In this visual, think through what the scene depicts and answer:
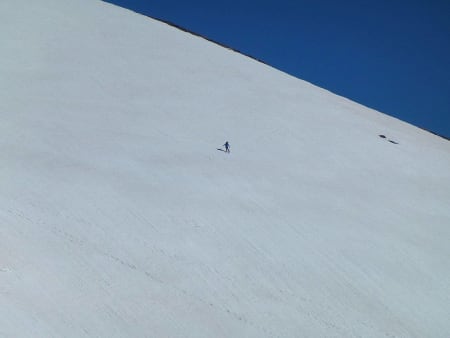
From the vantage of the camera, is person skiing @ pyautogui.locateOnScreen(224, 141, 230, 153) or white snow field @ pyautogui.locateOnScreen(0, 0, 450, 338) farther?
person skiing @ pyautogui.locateOnScreen(224, 141, 230, 153)

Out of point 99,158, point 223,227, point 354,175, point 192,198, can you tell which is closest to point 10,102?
point 99,158

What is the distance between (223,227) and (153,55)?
15949 millimetres

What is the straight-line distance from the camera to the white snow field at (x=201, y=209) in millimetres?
7316

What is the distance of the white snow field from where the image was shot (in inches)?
288

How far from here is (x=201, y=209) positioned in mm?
10891

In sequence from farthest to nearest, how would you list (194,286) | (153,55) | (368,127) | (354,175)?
(153,55), (368,127), (354,175), (194,286)

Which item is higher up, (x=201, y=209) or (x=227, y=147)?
(x=227, y=147)

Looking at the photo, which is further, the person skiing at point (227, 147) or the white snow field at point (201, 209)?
the person skiing at point (227, 147)

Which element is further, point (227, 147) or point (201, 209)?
point (227, 147)

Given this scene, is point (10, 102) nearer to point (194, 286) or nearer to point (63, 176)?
point (63, 176)

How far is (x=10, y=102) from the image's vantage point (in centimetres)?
1590

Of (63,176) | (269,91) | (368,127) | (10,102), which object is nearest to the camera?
(63,176)

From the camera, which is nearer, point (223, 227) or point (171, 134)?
point (223, 227)

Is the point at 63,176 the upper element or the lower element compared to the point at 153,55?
lower
